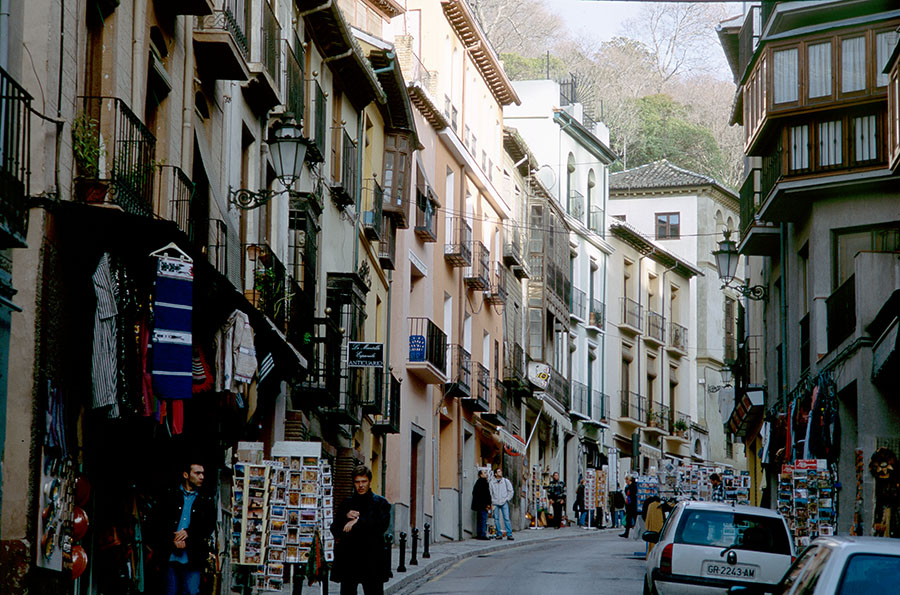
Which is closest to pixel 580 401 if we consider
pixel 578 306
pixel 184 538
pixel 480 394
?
pixel 578 306

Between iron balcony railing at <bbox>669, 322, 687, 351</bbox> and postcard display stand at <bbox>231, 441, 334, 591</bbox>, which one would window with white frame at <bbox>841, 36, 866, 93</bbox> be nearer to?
postcard display stand at <bbox>231, 441, 334, 591</bbox>

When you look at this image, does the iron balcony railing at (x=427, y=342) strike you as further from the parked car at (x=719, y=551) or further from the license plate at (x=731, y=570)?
the license plate at (x=731, y=570)

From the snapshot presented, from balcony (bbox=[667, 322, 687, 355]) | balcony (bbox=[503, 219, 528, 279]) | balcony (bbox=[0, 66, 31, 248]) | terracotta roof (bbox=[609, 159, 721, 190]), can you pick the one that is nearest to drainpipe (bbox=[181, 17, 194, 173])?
balcony (bbox=[0, 66, 31, 248])

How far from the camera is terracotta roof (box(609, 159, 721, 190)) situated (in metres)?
61.7

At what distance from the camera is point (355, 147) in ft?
93.5

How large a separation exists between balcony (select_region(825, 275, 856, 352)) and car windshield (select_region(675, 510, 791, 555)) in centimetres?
706

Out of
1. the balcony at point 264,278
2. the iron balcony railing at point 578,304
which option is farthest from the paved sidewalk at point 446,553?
the iron balcony railing at point 578,304

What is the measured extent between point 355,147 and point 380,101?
1.41 m

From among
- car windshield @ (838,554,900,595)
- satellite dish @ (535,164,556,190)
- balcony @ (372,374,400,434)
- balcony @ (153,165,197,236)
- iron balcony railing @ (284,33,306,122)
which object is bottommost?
car windshield @ (838,554,900,595)

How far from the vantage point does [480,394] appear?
39.8 metres

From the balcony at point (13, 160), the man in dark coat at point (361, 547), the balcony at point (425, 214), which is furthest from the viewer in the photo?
the balcony at point (425, 214)

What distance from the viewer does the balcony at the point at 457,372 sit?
36.8 meters

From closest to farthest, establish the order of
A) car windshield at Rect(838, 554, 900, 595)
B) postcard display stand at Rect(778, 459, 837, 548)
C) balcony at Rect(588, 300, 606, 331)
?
1. car windshield at Rect(838, 554, 900, 595)
2. postcard display stand at Rect(778, 459, 837, 548)
3. balcony at Rect(588, 300, 606, 331)

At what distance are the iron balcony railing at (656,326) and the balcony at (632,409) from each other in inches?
111
